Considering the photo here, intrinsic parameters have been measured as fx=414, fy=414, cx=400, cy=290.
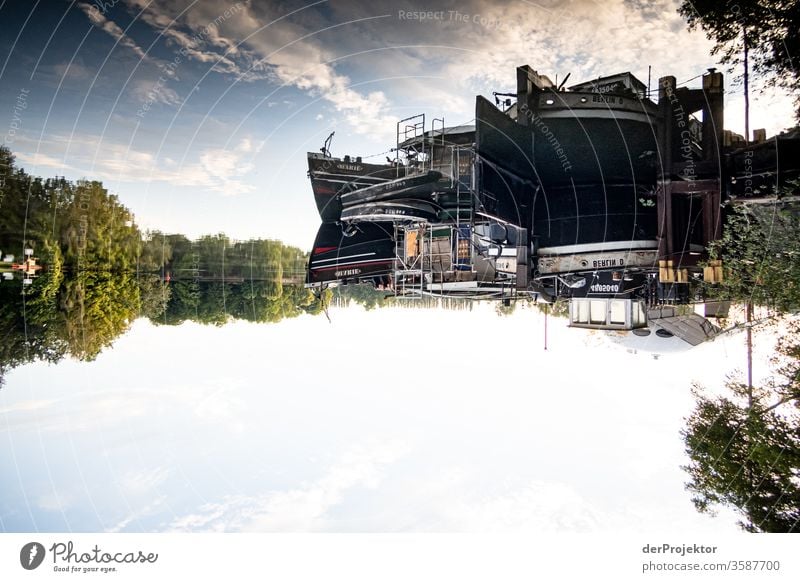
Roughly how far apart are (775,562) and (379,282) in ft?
32.9

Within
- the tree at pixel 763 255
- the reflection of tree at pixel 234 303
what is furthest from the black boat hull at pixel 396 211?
the tree at pixel 763 255

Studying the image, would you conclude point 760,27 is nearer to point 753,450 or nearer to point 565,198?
point 565,198

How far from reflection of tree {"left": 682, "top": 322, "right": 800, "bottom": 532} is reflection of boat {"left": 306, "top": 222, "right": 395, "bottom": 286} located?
26.6 feet

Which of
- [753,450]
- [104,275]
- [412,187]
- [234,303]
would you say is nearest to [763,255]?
[753,450]

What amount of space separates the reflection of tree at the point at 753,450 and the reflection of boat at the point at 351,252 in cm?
812

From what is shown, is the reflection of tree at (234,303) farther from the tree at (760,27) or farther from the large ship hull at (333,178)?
the tree at (760,27)

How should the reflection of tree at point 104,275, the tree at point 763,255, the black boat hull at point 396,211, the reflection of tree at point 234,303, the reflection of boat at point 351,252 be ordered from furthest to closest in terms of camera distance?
the reflection of tree at point 234,303 → the reflection of boat at point 351,252 → the reflection of tree at point 104,275 → the black boat hull at point 396,211 → the tree at point 763,255

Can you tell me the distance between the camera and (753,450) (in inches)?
321

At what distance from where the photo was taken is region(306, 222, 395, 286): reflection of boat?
37.9 feet

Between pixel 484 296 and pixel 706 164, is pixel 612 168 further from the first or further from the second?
pixel 484 296

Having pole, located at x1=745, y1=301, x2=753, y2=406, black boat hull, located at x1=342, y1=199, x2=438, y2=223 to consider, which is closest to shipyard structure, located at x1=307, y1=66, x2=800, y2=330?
black boat hull, located at x1=342, y1=199, x2=438, y2=223

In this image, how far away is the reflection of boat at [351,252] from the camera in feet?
37.9

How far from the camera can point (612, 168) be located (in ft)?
33.8

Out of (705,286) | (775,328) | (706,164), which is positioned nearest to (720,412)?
(775,328)
